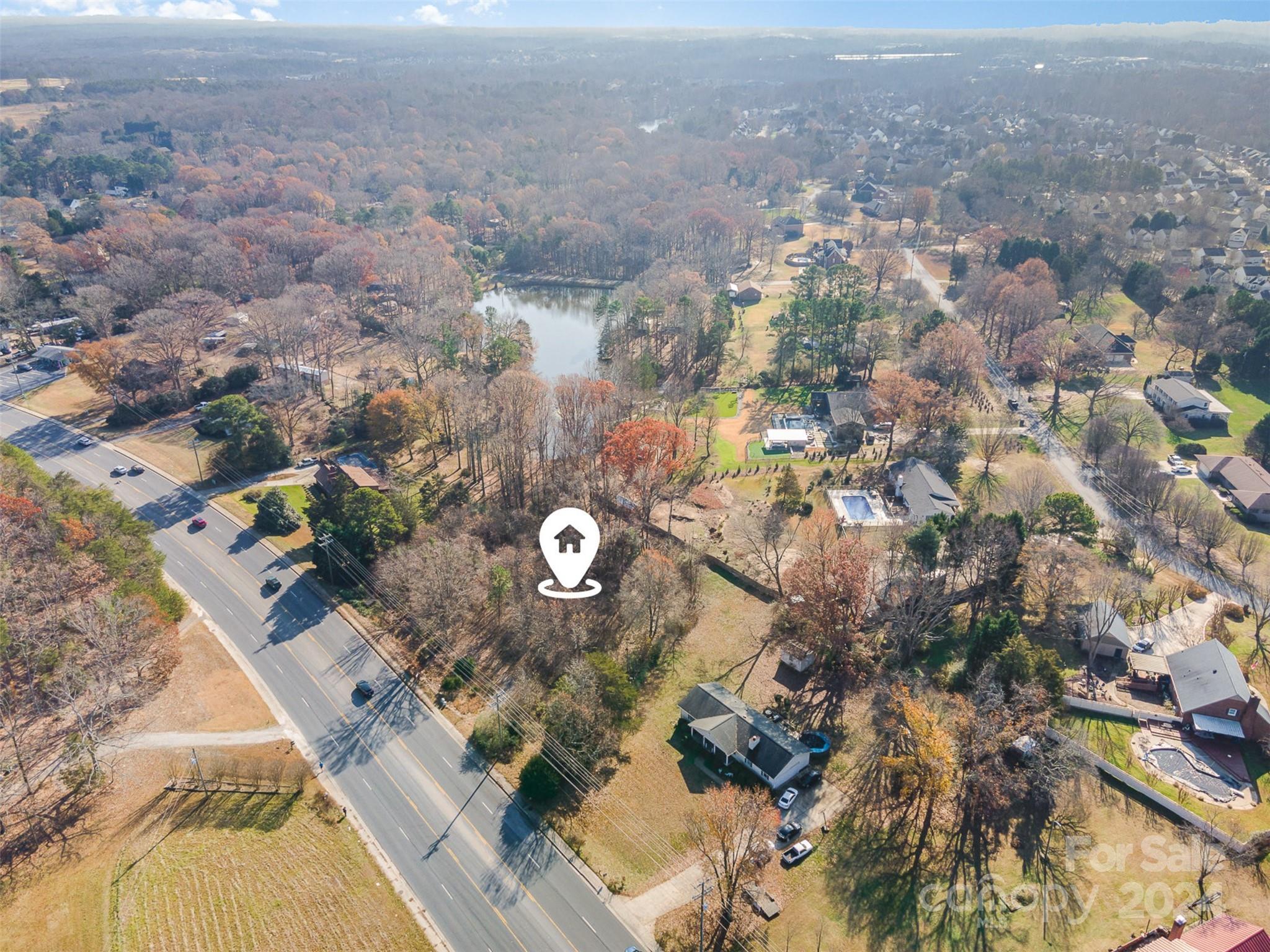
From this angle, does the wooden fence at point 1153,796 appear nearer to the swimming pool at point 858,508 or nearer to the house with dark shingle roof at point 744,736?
the house with dark shingle roof at point 744,736

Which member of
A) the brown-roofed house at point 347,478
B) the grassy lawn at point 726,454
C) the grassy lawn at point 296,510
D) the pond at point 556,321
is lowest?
the pond at point 556,321

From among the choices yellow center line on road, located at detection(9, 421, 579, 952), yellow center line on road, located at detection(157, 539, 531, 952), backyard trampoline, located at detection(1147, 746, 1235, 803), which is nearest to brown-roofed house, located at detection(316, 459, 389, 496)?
yellow center line on road, located at detection(9, 421, 579, 952)

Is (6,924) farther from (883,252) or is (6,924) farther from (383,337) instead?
(883,252)

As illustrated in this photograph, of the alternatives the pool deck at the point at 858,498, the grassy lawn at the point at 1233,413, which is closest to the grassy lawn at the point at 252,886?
the pool deck at the point at 858,498

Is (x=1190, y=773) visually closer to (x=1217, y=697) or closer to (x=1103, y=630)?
(x=1217, y=697)

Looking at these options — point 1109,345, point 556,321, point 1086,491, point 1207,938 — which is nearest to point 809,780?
point 1207,938

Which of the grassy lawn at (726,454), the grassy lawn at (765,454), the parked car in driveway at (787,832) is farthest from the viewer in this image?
the grassy lawn at (765,454)

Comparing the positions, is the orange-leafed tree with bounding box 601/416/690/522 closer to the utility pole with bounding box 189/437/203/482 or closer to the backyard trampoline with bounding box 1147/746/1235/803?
the backyard trampoline with bounding box 1147/746/1235/803

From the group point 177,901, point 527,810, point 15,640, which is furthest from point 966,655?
point 15,640
